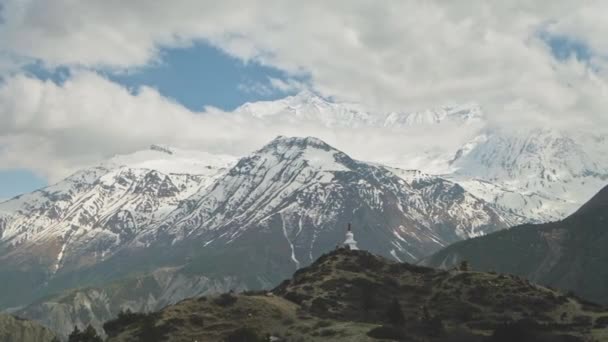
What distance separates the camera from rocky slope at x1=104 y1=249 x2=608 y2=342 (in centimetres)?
11644

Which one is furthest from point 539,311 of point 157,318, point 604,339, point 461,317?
point 157,318

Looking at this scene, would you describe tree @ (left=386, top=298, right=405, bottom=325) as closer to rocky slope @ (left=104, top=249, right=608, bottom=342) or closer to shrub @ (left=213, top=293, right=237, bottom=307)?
rocky slope @ (left=104, top=249, right=608, bottom=342)

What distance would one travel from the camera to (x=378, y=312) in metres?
147

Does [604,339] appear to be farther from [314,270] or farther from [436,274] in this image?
[314,270]

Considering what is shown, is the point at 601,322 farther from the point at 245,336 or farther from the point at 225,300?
the point at 225,300

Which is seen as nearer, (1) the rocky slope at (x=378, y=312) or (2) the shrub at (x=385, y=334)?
(2) the shrub at (x=385, y=334)

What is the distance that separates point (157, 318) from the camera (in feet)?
407

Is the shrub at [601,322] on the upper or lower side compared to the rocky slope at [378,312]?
lower

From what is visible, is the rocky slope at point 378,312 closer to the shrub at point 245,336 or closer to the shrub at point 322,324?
the shrub at point 322,324

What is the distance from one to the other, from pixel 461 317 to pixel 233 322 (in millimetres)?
42835

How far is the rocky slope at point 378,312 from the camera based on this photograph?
116 m

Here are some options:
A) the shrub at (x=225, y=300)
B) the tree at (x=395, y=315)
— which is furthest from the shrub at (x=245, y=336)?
the tree at (x=395, y=315)

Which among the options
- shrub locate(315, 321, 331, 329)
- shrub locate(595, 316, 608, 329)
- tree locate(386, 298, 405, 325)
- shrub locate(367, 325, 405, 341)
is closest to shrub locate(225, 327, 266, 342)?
shrub locate(315, 321, 331, 329)

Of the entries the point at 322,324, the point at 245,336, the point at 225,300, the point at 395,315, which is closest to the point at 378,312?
the point at 395,315
